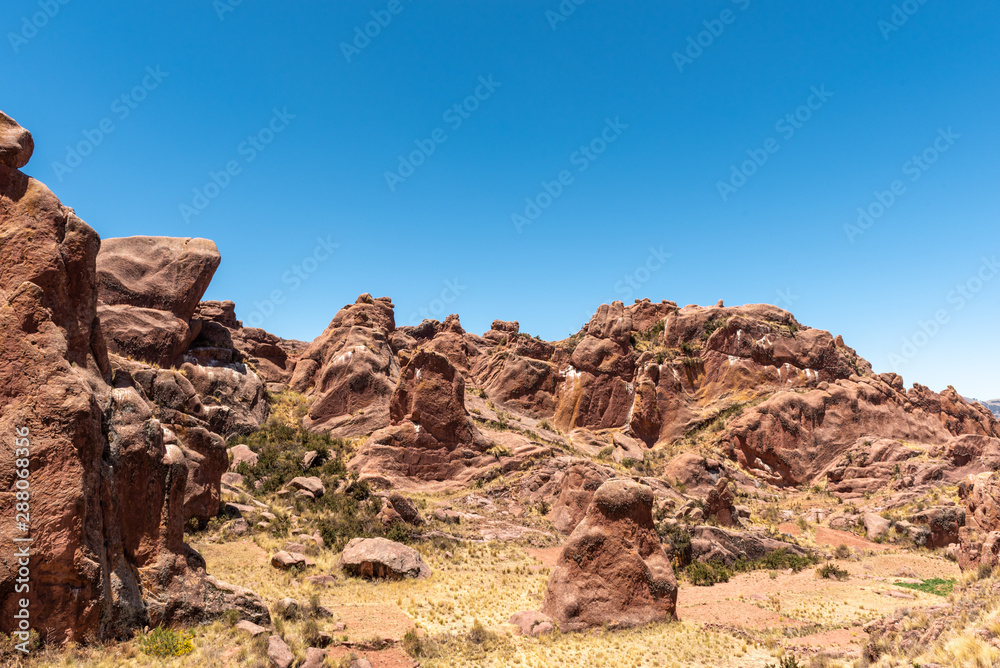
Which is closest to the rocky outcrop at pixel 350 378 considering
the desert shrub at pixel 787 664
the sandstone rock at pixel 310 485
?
the sandstone rock at pixel 310 485

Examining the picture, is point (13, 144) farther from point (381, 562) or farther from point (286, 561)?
point (381, 562)

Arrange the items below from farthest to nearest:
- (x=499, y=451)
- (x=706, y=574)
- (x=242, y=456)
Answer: (x=499, y=451)
(x=242, y=456)
(x=706, y=574)

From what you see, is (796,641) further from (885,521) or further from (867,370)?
(867,370)

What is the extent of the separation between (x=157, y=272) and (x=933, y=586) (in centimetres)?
4901

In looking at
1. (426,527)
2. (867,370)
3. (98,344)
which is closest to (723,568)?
(426,527)

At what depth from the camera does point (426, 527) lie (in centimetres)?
2762

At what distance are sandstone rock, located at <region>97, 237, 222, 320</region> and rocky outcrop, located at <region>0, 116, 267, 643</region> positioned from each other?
32.0m

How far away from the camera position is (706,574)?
2380cm

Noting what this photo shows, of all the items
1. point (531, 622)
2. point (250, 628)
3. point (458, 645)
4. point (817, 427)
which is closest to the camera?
point (250, 628)

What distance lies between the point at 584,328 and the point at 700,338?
20889 millimetres

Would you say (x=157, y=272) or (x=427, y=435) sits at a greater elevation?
(x=157, y=272)

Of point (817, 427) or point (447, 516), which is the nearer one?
point (447, 516)

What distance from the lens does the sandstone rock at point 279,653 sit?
1134 cm

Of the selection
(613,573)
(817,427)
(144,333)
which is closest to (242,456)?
(144,333)
